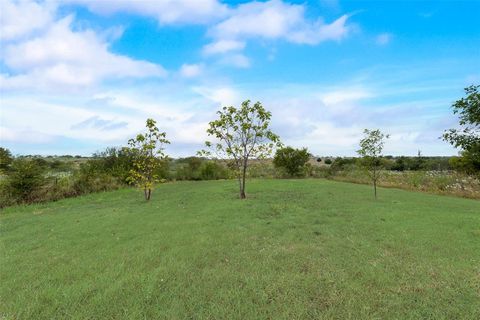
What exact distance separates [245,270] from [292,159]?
23.4 metres

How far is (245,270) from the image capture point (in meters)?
3.64

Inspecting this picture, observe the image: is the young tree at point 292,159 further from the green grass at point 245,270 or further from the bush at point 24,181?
the green grass at point 245,270

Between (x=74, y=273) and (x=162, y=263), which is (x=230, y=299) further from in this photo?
(x=74, y=273)

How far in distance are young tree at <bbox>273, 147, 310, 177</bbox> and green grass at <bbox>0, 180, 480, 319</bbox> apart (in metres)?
19.8

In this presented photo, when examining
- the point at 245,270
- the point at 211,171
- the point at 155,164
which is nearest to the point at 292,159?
the point at 211,171

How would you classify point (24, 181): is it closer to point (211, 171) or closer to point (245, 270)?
point (245, 270)

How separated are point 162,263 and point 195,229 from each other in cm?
203

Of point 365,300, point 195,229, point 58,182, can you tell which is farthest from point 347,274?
point 58,182

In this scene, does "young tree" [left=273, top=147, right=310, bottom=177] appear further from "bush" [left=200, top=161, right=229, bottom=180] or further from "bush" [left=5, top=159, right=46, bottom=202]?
"bush" [left=5, top=159, right=46, bottom=202]

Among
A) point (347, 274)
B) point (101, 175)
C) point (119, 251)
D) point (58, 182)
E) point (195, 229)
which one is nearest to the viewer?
point (347, 274)

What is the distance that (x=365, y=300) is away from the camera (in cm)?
285

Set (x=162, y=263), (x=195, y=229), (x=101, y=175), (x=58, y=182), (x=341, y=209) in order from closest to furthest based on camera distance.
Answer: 1. (x=162, y=263)
2. (x=195, y=229)
3. (x=341, y=209)
4. (x=58, y=182)
5. (x=101, y=175)

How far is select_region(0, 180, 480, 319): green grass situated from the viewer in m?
2.74

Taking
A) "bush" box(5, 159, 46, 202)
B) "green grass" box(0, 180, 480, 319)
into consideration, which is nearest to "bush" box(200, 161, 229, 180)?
"bush" box(5, 159, 46, 202)
